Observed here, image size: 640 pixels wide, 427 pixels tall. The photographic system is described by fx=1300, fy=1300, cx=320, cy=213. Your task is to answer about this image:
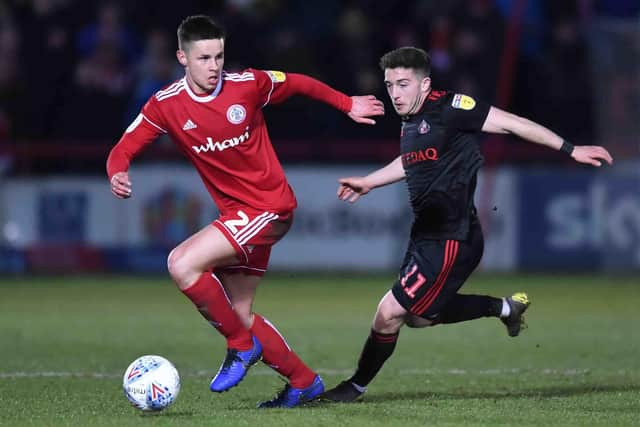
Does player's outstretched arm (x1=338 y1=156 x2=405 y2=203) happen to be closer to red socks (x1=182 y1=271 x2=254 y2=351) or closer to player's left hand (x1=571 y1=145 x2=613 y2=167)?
red socks (x1=182 y1=271 x2=254 y2=351)

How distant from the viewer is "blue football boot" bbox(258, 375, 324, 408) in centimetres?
756

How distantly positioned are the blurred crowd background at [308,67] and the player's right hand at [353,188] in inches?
391

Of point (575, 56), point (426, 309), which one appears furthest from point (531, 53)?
point (426, 309)

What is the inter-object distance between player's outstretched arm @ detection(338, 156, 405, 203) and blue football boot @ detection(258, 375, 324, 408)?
1.11 meters

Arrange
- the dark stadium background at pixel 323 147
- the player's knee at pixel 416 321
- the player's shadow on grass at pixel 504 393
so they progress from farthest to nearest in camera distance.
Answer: the dark stadium background at pixel 323 147
the player's shadow on grass at pixel 504 393
the player's knee at pixel 416 321

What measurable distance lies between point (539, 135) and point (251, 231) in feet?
5.61

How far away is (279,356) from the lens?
7.55 meters

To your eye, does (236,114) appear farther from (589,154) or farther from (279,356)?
(589,154)

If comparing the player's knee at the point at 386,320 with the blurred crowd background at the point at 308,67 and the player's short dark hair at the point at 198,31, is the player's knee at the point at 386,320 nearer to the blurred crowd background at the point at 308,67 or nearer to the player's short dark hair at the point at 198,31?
the player's short dark hair at the point at 198,31

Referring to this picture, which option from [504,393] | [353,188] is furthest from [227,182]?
[504,393]

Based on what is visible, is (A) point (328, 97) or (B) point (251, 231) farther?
(A) point (328, 97)

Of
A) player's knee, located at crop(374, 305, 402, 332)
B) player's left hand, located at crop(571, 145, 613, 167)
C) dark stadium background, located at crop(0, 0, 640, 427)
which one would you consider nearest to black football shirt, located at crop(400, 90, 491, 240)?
player's knee, located at crop(374, 305, 402, 332)

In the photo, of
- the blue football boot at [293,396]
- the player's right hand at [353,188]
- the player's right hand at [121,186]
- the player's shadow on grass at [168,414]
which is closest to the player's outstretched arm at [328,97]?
the player's right hand at [353,188]

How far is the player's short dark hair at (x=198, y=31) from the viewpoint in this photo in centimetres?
722
